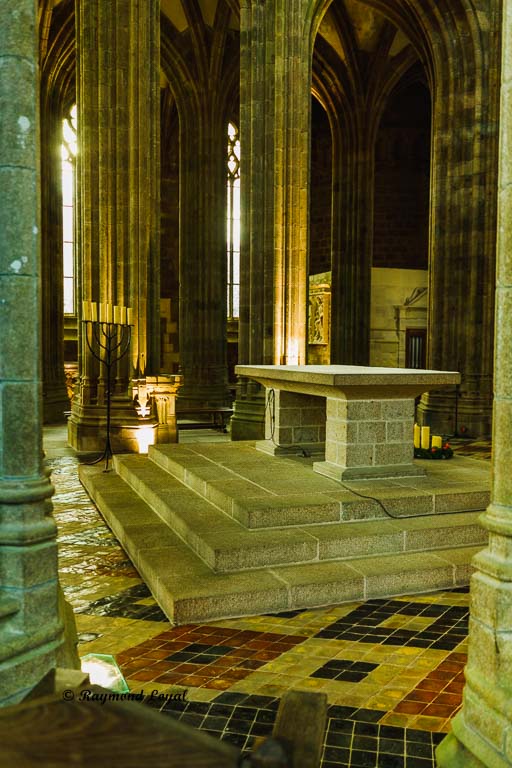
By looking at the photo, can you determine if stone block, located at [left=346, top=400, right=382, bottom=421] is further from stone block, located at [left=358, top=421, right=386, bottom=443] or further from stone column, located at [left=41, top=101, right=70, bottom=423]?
stone column, located at [left=41, top=101, right=70, bottom=423]

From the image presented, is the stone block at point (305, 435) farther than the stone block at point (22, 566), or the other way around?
the stone block at point (305, 435)

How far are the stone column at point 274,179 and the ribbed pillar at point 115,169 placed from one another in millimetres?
1690

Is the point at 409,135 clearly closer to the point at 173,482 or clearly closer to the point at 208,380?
the point at 208,380

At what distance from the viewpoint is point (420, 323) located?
1966 centimetres

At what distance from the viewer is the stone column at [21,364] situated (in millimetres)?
2863

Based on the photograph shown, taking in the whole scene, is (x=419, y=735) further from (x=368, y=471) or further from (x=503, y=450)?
(x=368, y=471)

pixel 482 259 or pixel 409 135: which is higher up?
pixel 409 135

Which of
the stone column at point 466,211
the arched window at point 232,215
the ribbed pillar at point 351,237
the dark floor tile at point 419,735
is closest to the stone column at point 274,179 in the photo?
the stone column at point 466,211

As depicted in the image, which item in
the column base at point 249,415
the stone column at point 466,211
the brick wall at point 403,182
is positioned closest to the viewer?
the column base at point 249,415

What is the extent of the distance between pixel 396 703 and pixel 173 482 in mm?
4254

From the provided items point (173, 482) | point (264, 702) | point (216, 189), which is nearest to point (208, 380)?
point (216, 189)

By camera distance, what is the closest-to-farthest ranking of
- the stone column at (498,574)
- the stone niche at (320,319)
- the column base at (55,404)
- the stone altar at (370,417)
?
the stone column at (498,574), the stone altar at (370,417), the column base at (55,404), the stone niche at (320,319)

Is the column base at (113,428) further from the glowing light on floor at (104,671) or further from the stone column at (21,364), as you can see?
the stone column at (21,364)

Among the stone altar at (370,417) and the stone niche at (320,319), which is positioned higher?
the stone niche at (320,319)
